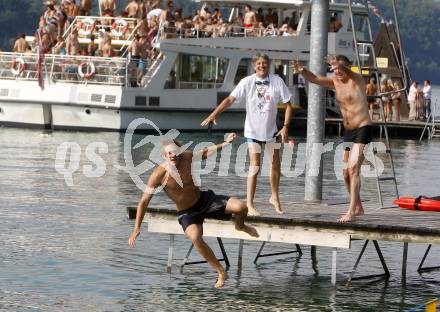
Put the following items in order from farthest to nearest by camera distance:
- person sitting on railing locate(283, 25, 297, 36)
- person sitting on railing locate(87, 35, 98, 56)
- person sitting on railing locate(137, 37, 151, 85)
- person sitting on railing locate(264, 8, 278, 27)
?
1. person sitting on railing locate(264, 8, 278, 27)
2. person sitting on railing locate(283, 25, 297, 36)
3. person sitting on railing locate(87, 35, 98, 56)
4. person sitting on railing locate(137, 37, 151, 85)

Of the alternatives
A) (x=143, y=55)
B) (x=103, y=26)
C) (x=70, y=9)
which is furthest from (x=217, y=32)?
(x=70, y=9)

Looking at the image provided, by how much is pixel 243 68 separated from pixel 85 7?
21.2 ft

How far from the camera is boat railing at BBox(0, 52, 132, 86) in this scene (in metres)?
45.2

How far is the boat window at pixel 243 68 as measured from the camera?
48.9 m

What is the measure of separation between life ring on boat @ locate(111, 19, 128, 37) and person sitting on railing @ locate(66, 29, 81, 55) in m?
1.43

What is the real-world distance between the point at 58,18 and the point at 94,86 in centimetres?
542

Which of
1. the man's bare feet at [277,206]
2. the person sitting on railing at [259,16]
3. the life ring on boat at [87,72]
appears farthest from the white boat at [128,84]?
the man's bare feet at [277,206]

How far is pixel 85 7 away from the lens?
50.5 meters

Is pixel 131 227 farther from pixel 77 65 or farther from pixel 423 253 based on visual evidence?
pixel 77 65

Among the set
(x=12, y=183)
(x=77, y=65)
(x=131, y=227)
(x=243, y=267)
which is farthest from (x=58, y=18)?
(x=243, y=267)

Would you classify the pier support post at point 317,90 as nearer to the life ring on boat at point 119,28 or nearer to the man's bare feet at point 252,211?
the man's bare feet at point 252,211

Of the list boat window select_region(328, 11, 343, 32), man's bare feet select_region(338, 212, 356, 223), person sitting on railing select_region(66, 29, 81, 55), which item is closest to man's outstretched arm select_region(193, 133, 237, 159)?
man's bare feet select_region(338, 212, 356, 223)

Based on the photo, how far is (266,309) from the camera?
14.6 m

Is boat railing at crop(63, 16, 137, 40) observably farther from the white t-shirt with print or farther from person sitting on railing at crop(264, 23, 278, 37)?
the white t-shirt with print
